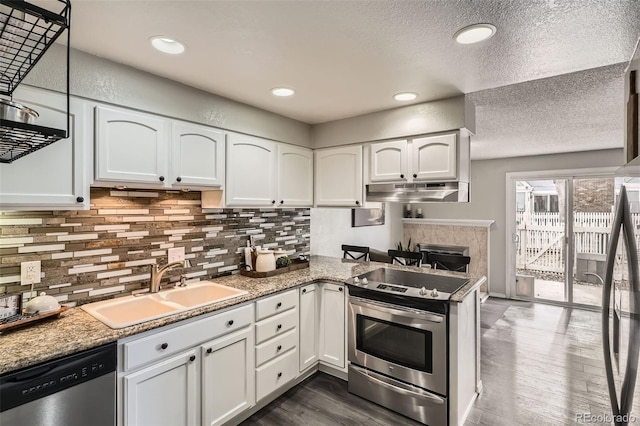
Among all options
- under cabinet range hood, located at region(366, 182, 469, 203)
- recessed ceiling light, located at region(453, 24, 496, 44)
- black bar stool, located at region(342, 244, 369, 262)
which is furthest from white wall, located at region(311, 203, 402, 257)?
recessed ceiling light, located at region(453, 24, 496, 44)

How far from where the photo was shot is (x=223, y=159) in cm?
252

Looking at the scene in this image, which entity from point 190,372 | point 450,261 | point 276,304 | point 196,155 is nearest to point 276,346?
point 276,304

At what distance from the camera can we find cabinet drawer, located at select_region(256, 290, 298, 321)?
237cm

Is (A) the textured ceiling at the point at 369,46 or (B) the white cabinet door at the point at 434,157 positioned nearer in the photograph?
(A) the textured ceiling at the point at 369,46

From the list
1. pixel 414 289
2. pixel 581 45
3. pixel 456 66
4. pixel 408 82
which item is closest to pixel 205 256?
pixel 414 289

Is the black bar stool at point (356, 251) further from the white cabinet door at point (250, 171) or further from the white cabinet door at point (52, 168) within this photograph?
the white cabinet door at point (52, 168)

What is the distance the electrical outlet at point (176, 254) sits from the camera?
8.16 feet

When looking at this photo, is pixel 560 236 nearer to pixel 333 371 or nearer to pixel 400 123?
Result: pixel 400 123

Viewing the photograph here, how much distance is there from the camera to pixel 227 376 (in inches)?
83.9

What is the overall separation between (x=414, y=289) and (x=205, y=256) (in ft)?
5.72

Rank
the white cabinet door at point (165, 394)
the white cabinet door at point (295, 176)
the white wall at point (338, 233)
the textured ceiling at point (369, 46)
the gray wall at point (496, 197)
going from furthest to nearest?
the gray wall at point (496, 197)
the white wall at point (338, 233)
the white cabinet door at point (295, 176)
the white cabinet door at point (165, 394)
the textured ceiling at point (369, 46)

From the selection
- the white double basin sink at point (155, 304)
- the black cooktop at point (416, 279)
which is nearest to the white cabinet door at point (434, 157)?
the black cooktop at point (416, 279)

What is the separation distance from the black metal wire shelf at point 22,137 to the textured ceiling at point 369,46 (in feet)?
2.10

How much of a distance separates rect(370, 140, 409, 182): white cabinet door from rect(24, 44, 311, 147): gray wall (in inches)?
38.4
